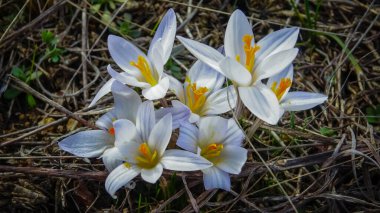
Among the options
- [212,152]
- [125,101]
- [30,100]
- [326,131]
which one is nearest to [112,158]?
[125,101]

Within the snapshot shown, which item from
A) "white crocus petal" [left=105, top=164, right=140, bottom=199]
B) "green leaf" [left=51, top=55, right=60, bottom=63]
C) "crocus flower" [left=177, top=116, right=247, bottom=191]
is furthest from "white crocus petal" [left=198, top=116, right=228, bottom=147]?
"green leaf" [left=51, top=55, right=60, bottom=63]

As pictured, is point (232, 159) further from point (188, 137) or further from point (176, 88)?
point (176, 88)

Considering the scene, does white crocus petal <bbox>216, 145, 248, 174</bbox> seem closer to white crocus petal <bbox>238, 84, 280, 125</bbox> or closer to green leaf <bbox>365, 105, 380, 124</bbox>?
white crocus petal <bbox>238, 84, 280, 125</bbox>

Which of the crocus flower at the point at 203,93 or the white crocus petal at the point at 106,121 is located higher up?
the crocus flower at the point at 203,93

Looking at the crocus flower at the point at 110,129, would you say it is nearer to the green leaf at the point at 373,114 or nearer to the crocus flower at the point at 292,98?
the crocus flower at the point at 292,98

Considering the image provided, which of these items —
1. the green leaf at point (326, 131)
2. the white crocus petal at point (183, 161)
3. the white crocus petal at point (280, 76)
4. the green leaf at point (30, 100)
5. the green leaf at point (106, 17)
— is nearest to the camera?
the white crocus petal at point (183, 161)

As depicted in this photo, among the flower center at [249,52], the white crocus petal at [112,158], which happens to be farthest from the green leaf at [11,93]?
the flower center at [249,52]

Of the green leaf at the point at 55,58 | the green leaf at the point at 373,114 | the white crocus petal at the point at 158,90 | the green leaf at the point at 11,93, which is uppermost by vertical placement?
the white crocus petal at the point at 158,90
